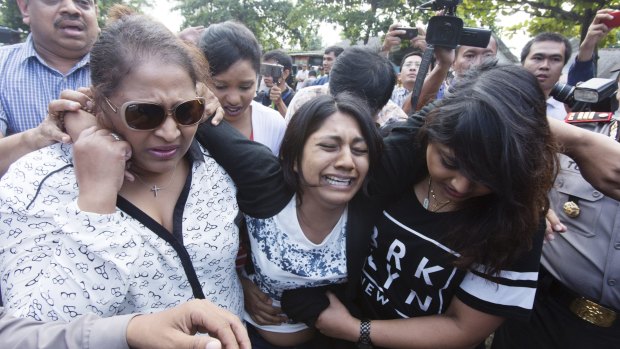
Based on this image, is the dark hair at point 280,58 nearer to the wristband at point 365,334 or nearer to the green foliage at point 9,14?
the wristband at point 365,334

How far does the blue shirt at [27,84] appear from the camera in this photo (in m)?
2.06

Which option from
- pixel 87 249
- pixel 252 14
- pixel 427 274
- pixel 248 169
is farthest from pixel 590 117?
pixel 252 14

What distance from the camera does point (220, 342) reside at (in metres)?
0.95

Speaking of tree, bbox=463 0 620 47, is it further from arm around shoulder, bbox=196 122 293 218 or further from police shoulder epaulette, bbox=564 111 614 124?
arm around shoulder, bbox=196 122 293 218

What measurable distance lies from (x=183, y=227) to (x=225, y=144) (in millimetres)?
Result: 404

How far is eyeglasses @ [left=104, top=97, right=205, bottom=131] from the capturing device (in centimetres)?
128

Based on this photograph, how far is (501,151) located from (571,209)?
1.09 metres

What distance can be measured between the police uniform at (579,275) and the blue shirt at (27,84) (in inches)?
111

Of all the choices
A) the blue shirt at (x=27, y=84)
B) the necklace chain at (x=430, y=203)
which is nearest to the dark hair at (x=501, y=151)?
the necklace chain at (x=430, y=203)

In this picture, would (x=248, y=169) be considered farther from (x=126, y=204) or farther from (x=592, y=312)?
(x=592, y=312)

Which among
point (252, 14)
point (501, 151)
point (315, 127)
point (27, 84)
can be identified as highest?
point (501, 151)

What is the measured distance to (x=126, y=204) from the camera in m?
1.31

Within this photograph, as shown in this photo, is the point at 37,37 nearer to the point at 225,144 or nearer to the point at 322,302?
the point at 225,144

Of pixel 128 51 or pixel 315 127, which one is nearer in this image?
pixel 128 51
